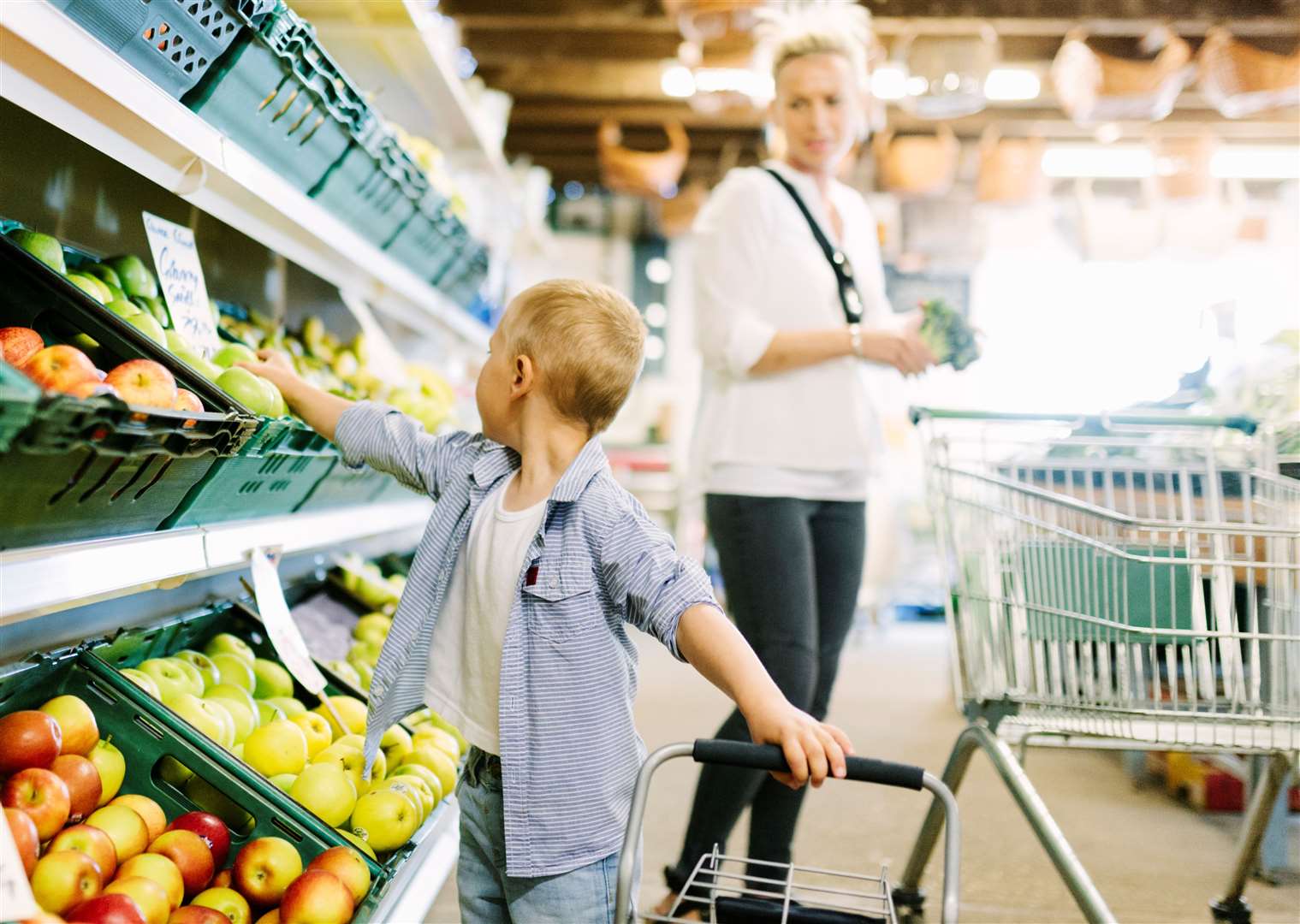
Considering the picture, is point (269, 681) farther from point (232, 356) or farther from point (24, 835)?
point (24, 835)

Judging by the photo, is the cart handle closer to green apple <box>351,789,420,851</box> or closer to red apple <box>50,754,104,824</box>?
green apple <box>351,789,420,851</box>

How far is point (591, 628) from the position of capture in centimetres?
139

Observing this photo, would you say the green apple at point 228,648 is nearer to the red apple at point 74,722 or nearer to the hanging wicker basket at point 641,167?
the red apple at point 74,722

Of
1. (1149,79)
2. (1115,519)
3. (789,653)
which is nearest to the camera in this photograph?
(1115,519)

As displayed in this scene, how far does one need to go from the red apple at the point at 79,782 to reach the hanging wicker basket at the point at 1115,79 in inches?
207

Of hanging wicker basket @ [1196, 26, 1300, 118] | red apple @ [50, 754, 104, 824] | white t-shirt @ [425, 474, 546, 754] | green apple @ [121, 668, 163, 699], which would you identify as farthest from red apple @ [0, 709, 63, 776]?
hanging wicker basket @ [1196, 26, 1300, 118]

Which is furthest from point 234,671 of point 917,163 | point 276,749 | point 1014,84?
point 1014,84

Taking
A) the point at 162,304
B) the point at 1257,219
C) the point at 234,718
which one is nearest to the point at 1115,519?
the point at 234,718

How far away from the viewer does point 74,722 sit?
54.8 inches

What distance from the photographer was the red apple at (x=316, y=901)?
1330 mm

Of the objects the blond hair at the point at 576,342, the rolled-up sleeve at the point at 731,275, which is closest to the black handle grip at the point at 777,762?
the blond hair at the point at 576,342

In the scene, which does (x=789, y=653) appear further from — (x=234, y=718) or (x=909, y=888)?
(x=234, y=718)

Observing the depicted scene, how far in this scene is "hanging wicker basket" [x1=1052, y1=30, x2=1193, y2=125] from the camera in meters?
5.18

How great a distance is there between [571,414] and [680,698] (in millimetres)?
3315
